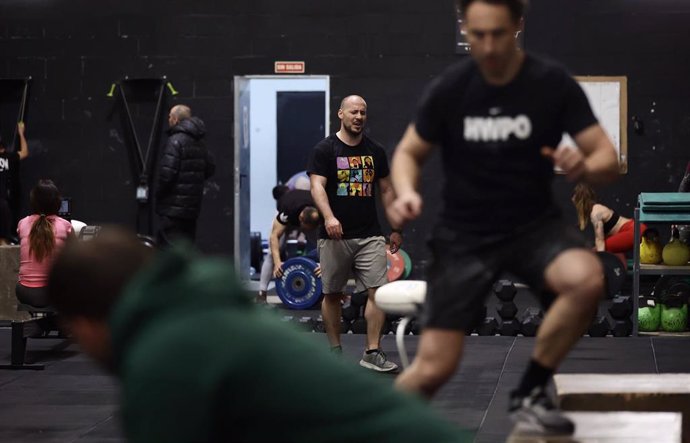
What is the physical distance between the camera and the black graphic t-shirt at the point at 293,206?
10.6 meters

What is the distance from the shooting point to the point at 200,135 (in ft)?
38.1

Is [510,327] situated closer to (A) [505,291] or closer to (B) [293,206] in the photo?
(A) [505,291]

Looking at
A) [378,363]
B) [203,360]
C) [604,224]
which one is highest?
[203,360]

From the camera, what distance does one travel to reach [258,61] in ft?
42.7

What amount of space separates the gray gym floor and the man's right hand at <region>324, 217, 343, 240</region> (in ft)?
3.03

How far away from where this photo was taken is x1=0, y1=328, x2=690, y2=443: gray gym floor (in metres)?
6.14

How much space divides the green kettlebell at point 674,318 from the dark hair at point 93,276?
8.32 m

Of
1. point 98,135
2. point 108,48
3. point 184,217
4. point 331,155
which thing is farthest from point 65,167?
point 331,155

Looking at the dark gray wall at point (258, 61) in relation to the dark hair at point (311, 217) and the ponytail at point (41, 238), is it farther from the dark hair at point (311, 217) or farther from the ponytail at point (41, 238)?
the ponytail at point (41, 238)

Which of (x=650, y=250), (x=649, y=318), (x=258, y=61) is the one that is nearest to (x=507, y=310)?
(x=649, y=318)

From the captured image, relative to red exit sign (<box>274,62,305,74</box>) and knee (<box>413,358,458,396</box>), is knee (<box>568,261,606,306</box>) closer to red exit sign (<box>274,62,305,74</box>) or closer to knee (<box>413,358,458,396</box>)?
knee (<box>413,358,458,396</box>)

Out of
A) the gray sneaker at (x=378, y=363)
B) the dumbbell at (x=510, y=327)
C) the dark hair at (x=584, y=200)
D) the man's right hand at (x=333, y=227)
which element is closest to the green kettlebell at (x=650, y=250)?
the dark hair at (x=584, y=200)

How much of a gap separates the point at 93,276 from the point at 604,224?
941 centimetres

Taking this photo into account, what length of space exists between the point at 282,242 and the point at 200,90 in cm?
189
